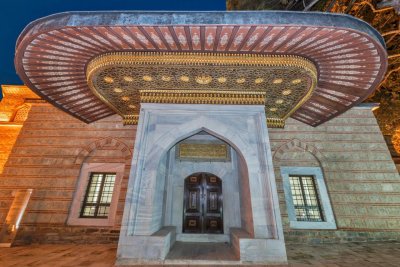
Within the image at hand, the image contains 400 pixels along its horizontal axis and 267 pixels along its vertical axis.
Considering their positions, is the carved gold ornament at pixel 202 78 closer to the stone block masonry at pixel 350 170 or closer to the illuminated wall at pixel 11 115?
the stone block masonry at pixel 350 170

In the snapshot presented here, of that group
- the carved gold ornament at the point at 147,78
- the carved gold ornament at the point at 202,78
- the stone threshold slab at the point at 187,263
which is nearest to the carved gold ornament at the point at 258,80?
the carved gold ornament at the point at 202,78

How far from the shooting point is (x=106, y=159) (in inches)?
241

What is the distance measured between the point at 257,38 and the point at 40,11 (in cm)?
8143

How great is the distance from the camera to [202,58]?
A: 3.81 m

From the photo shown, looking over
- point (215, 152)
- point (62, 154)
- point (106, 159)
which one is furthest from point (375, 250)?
point (62, 154)

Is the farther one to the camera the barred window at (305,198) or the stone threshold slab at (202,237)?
the barred window at (305,198)

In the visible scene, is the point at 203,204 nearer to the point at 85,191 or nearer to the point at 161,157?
the point at 161,157

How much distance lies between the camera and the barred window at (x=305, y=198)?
5680 millimetres

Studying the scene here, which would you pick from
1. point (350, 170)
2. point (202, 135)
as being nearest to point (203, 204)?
point (202, 135)

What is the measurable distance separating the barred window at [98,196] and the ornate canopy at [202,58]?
88.9 inches

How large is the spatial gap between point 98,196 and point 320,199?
639 centimetres

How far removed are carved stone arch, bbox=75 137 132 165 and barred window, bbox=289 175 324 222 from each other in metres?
5.04

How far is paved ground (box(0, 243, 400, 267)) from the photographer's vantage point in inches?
136

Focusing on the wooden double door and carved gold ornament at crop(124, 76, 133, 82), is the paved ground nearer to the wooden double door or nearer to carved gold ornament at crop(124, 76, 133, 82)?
the wooden double door
